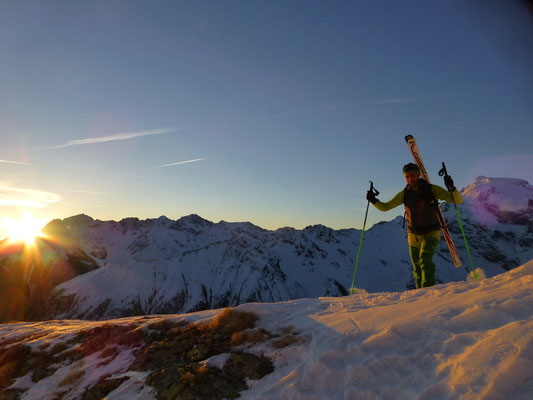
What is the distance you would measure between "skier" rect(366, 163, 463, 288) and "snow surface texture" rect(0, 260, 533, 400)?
2609 mm

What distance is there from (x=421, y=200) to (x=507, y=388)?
7215 mm

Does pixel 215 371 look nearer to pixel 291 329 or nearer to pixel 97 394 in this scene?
pixel 291 329

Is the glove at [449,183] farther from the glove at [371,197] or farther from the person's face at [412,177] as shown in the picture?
the glove at [371,197]

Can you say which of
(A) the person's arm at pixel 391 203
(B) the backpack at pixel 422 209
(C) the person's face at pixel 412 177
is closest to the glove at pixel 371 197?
(A) the person's arm at pixel 391 203

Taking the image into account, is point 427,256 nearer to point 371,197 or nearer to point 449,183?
point 449,183

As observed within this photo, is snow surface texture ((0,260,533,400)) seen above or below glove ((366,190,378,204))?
below

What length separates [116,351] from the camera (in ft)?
22.7

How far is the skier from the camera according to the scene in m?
8.92

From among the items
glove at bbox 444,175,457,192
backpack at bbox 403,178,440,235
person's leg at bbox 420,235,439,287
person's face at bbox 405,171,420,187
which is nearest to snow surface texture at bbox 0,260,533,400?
person's leg at bbox 420,235,439,287

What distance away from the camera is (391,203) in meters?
10.2

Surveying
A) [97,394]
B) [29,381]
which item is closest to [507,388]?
[97,394]

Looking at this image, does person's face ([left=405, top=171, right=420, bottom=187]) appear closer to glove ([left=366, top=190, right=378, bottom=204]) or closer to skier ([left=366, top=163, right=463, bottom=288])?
skier ([left=366, top=163, right=463, bottom=288])

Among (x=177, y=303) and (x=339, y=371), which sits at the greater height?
A: (x=339, y=371)

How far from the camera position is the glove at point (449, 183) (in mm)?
9203
